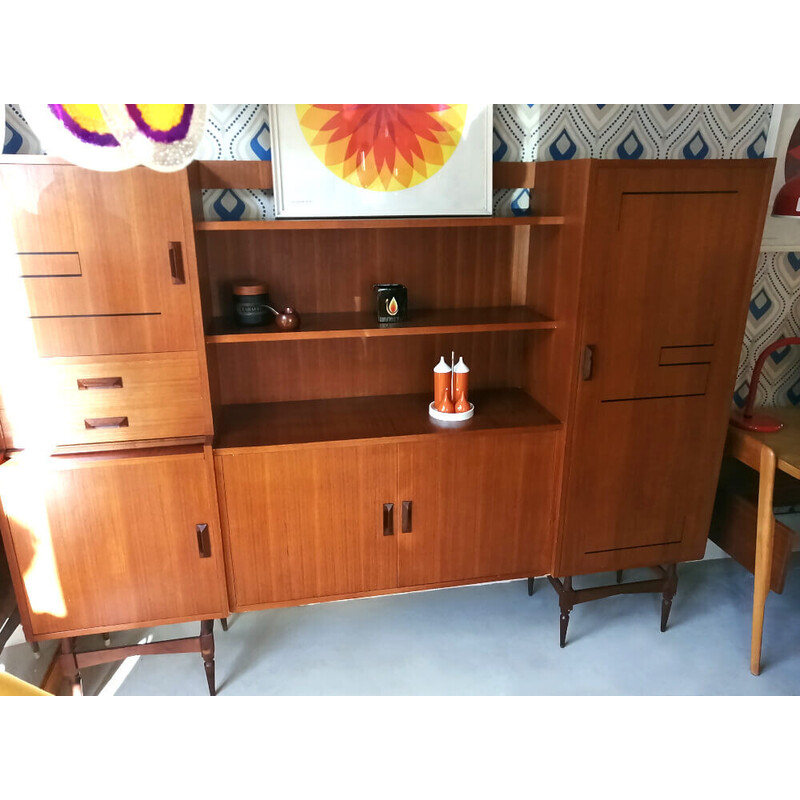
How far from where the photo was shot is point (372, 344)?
2.26 meters

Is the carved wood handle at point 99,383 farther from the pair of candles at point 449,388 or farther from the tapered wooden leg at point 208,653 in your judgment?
the pair of candles at point 449,388

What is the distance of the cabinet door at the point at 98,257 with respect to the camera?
1599 mm

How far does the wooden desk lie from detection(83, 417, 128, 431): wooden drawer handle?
2.09 m

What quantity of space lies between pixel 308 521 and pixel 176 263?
90cm

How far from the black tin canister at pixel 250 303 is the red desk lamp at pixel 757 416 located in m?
1.81

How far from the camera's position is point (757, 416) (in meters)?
2.36

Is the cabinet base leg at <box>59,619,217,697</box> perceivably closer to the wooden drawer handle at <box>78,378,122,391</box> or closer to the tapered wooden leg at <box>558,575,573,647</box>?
the wooden drawer handle at <box>78,378,122,391</box>

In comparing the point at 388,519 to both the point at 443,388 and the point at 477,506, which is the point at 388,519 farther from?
the point at 443,388

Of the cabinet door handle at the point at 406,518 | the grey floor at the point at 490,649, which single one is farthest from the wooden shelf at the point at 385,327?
the grey floor at the point at 490,649

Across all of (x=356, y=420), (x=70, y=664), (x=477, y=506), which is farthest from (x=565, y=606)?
(x=70, y=664)

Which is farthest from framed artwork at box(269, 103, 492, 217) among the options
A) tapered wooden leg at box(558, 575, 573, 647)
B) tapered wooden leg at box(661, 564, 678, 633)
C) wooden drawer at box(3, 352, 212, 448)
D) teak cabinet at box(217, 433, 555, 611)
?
tapered wooden leg at box(661, 564, 678, 633)
